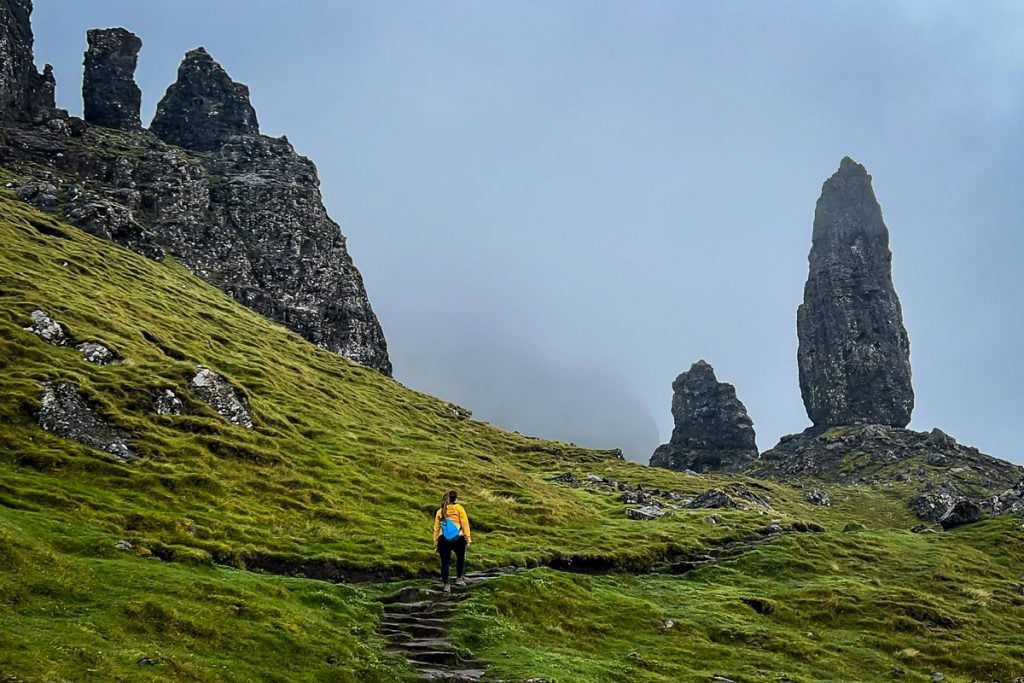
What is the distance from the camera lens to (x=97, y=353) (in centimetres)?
5628

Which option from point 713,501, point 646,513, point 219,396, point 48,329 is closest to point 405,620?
point 219,396

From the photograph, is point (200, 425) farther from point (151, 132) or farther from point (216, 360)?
point (151, 132)

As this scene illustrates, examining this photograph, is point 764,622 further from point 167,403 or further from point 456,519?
point 167,403

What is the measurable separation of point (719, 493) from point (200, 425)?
51.1 meters

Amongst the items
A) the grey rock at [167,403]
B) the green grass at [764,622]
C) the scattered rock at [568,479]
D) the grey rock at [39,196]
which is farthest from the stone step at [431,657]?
the grey rock at [39,196]

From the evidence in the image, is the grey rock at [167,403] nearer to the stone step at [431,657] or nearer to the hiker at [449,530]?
the hiker at [449,530]

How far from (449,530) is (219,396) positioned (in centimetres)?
3480

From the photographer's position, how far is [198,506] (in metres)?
38.9

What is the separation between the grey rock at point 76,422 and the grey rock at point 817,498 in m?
122

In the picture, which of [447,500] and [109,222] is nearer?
[447,500]

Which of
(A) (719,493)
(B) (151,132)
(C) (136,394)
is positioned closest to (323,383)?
(C) (136,394)

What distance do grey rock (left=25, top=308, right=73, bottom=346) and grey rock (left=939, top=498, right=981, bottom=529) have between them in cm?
7902

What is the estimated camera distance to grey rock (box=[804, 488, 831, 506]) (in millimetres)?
133000

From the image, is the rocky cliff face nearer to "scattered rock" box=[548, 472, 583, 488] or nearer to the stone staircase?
"scattered rock" box=[548, 472, 583, 488]
